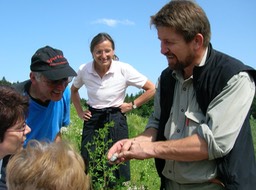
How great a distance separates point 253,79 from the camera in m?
2.60

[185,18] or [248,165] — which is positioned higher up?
[185,18]

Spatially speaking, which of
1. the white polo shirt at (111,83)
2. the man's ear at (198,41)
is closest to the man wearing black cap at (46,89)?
the man's ear at (198,41)


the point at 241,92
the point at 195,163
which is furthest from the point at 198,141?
the point at 241,92

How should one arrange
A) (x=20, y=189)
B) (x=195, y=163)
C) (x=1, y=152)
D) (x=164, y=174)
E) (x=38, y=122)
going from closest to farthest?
(x=20, y=189) → (x=1, y=152) → (x=195, y=163) → (x=164, y=174) → (x=38, y=122)

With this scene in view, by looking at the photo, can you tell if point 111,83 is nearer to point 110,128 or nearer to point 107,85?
point 107,85

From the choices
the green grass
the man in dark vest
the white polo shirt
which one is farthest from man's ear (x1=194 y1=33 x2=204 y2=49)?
the white polo shirt

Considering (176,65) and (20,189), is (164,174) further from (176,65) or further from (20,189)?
(20,189)

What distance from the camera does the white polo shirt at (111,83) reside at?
5.16 m

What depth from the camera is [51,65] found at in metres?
3.21

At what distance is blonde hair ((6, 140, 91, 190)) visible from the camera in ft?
5.72

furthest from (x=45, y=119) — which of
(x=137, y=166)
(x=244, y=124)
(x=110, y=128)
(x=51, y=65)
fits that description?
(x=137, y=166)

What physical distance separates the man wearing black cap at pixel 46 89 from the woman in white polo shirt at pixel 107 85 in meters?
1.52

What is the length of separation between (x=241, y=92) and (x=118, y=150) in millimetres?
961

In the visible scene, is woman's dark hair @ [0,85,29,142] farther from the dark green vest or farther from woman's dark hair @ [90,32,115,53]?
woman's dark hair @ [90,32,115,53]
